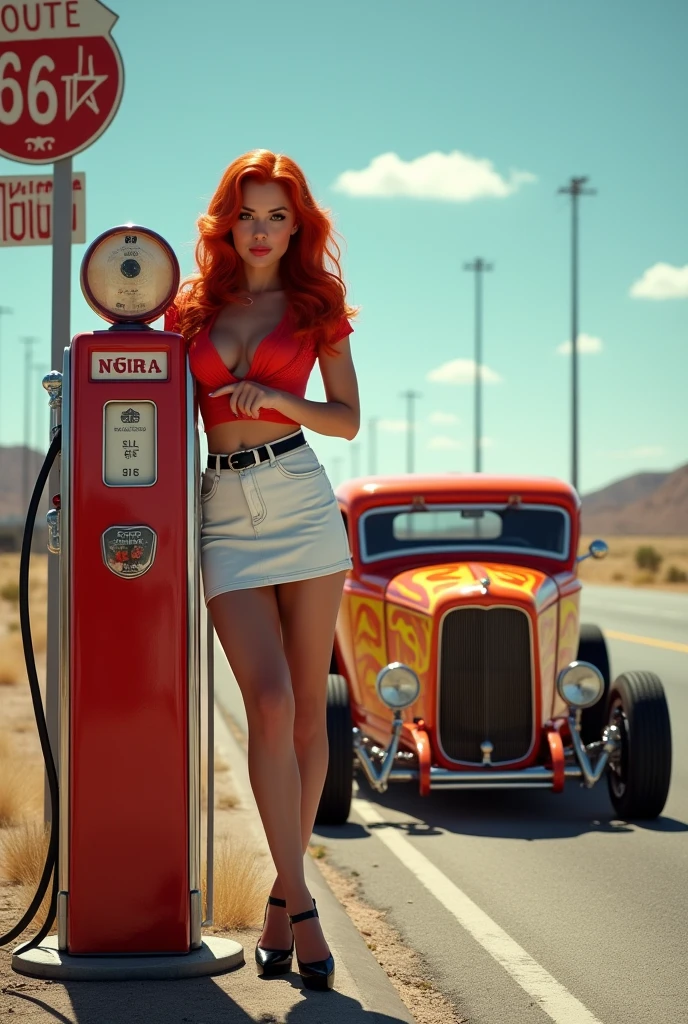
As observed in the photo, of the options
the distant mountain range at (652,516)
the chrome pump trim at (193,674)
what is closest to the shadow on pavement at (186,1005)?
the chrome pump trim at (193,674)

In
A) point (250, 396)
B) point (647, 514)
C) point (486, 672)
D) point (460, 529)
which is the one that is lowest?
point (647, 514)

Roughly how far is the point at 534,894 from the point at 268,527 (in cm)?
246

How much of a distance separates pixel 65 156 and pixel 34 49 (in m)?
0.43

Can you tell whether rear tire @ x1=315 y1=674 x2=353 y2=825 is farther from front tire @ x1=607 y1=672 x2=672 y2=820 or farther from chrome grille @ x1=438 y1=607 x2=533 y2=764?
front tire @ x1=607 y1=672 x2=672 y2=820

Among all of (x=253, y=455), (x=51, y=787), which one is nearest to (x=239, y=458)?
(x=253, y=455)

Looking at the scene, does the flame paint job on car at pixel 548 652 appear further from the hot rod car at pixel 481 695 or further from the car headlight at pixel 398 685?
the car headlight at pixel 398 685

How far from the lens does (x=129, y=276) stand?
14.2 feet

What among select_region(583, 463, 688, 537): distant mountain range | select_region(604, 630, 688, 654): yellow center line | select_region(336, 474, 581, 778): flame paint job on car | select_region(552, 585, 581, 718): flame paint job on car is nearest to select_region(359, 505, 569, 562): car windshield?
select_region(336, 474, 581, 778): flame paint job on car

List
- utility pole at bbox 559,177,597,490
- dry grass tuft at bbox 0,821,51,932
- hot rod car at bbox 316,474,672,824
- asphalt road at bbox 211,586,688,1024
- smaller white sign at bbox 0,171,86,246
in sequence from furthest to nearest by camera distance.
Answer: utility pole at bbox 559,177,597,490
hot rod car at bbox 316,474,672,824
smaller white sign at bbox 0,171,86,246
dry grass tuft at bbox 0,821,51,932
asphalt road at bbox 211,586,688,1024

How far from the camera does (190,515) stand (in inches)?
164

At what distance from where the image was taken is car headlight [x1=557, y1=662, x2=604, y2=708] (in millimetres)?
7406

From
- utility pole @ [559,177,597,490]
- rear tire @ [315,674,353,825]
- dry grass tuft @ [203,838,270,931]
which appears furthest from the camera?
utility pole @ [559,177,597,490]

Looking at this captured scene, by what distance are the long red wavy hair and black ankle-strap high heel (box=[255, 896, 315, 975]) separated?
1736 millimetres

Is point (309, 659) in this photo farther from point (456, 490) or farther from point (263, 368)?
point (456, 490)
